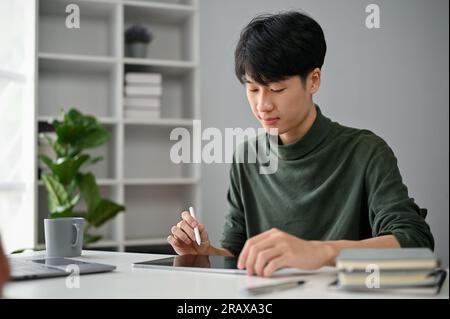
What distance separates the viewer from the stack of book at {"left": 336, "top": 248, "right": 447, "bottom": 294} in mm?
751

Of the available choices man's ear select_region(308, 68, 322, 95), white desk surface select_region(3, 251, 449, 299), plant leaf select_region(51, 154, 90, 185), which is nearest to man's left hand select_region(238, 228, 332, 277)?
white desk surface select_region(3, 251, 449, 299)

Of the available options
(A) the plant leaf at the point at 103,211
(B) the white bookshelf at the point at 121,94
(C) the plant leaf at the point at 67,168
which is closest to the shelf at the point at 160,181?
(B) the white bookshelf at the point at 121,94

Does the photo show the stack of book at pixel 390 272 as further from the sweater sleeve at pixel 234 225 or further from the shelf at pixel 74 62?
the shelf at pixel 74 62

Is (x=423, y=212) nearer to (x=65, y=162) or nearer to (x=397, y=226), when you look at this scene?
(x=397, y=226)

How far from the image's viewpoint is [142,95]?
3.07 m

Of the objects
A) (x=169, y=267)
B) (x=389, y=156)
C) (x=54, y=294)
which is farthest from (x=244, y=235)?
(x=54, y=294)

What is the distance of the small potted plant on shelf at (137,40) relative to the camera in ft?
10.2

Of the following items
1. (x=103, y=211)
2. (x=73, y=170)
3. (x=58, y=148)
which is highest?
(x=58, y=148)

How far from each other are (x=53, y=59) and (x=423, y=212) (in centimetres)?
221

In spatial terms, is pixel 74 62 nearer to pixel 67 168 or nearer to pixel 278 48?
pixel 67 168

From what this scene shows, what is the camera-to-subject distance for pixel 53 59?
9.65 ft

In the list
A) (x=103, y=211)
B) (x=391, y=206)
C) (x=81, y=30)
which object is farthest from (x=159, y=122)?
(x=391, y=206)

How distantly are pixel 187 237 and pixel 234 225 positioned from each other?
15.3 inches

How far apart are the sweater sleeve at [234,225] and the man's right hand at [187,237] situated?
0.26 metres
